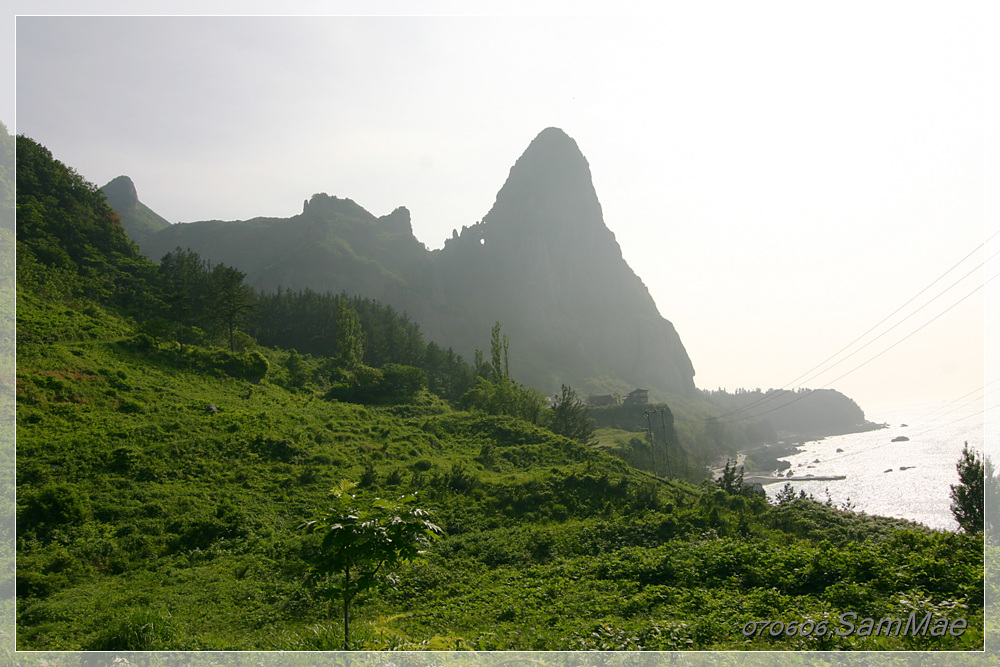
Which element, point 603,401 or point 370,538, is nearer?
point 370,538

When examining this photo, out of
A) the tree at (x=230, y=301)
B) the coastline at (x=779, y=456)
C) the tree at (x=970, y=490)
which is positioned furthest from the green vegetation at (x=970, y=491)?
the tree at (x=230, y=301)

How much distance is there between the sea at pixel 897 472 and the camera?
52.3 meters

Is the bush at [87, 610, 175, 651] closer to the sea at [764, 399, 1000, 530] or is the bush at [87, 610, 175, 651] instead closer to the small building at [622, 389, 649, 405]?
the sea at [764, 399, 1000, 530]

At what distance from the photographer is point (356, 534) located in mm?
6031

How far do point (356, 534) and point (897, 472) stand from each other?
104081mm

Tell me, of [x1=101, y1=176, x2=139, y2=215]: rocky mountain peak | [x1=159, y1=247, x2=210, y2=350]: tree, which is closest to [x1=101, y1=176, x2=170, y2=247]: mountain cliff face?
[x1=101, y1=176, x2=139, y2=215]: rocky mountain peak

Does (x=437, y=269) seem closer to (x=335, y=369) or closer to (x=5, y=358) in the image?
(x=335, y=369)

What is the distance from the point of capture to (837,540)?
15633 mm

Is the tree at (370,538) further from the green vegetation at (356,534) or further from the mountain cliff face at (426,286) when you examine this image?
the mountain cliff face at (426,286)

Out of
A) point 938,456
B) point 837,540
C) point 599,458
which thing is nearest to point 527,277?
point 938,456

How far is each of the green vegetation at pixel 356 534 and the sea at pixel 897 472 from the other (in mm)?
19628

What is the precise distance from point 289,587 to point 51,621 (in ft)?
14.2

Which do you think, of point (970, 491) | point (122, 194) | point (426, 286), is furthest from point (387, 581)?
point (122, 194)

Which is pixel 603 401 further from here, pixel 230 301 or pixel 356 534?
pixel 356 534
